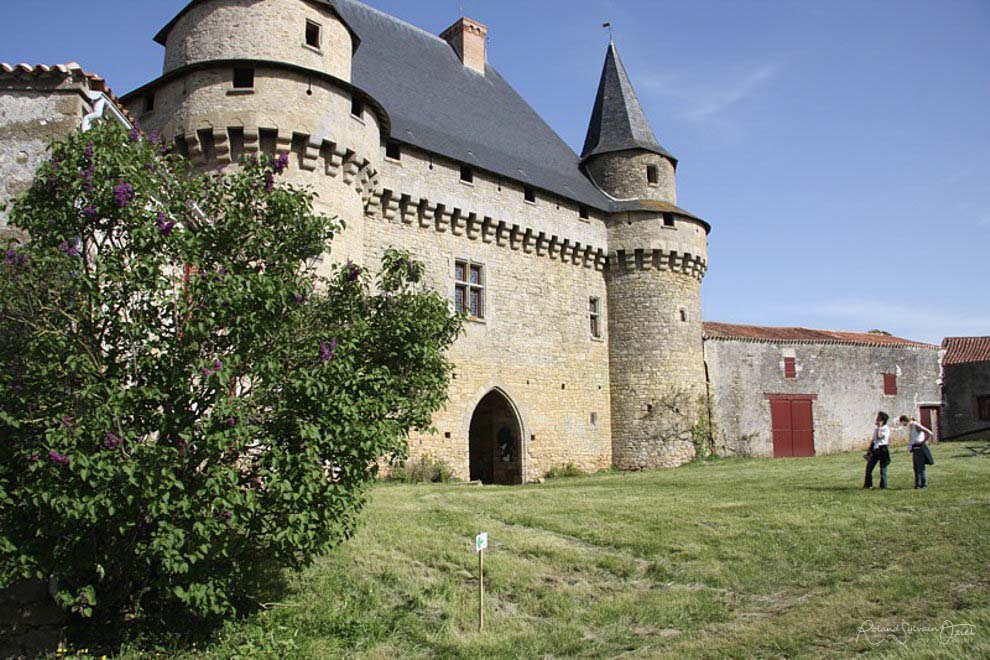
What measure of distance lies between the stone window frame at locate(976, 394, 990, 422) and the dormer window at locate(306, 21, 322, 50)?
23.9 m

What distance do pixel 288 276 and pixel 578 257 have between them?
14521 mm

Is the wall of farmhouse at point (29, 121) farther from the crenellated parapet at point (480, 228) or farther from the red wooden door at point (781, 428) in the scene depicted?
the red wooden door at point (781, 428)

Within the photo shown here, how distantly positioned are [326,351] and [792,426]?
1954 centimetres

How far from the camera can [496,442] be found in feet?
63.6

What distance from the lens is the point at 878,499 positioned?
1044 centimetres

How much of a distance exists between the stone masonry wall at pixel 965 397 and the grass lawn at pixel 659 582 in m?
16.8

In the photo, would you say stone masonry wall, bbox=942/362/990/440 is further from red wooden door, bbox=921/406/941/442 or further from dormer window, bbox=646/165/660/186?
dormer window, bbox=646/165/660/186

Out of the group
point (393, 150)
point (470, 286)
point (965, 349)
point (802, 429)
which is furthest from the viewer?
point (965, 349)

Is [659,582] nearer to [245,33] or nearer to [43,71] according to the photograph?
[43,71]

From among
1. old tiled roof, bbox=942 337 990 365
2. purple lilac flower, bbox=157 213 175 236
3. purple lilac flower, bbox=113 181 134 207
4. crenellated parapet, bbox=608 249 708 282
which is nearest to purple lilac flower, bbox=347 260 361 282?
purple lilac flower, bbox=157 213 175 236

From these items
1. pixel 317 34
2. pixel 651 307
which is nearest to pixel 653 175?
pixel 651 307

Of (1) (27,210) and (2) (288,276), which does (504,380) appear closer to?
(2) (288,276)

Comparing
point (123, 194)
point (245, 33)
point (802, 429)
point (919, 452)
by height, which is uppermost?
point (245, 33)

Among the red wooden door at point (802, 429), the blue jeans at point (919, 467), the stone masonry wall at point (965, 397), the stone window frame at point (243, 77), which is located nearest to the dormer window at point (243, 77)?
the stone window frame at point (243, 77)
